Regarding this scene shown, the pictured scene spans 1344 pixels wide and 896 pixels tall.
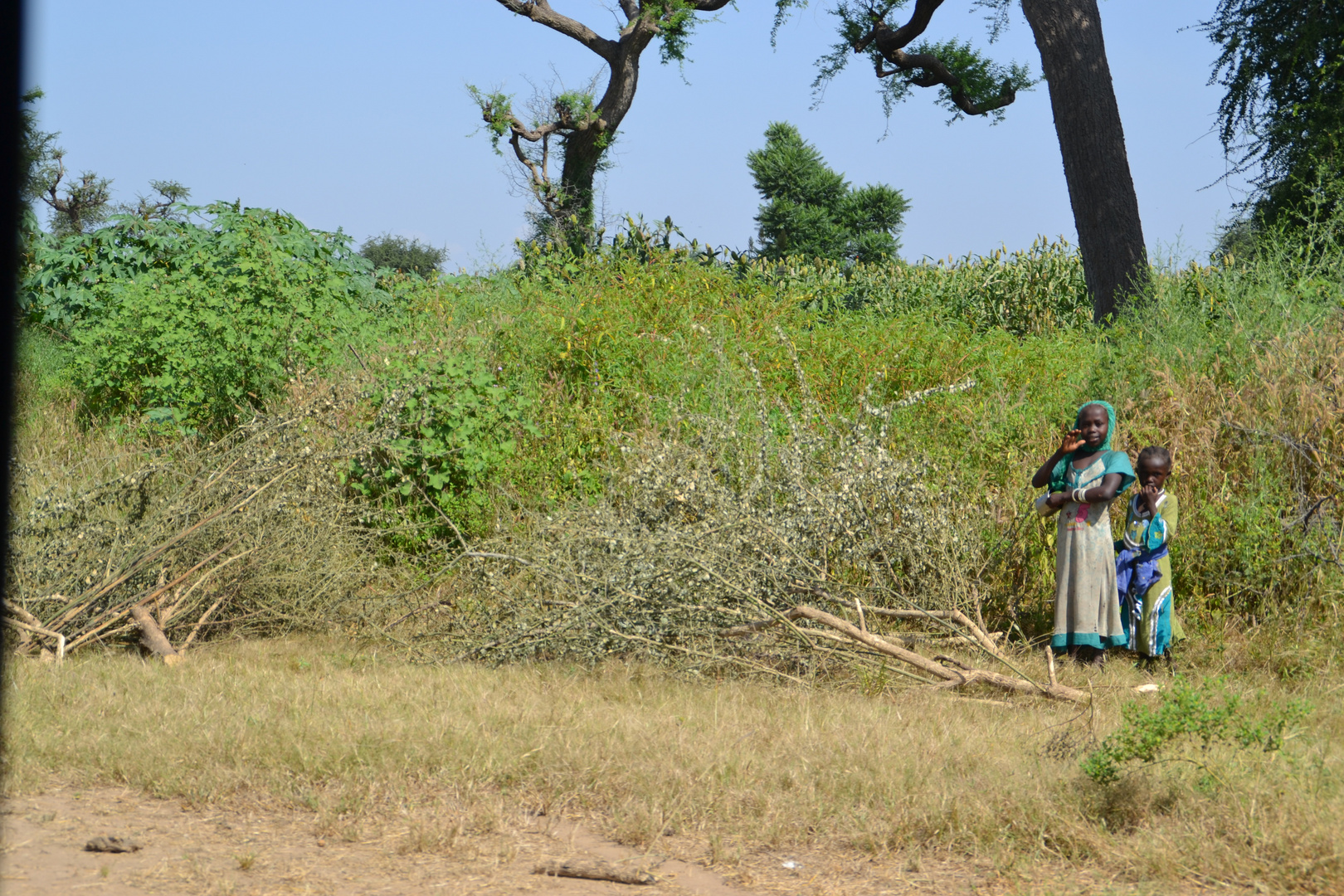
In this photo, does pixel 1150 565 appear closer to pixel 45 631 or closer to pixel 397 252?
pixel 45 631

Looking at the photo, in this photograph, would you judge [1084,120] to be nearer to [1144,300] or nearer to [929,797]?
[1144,300]

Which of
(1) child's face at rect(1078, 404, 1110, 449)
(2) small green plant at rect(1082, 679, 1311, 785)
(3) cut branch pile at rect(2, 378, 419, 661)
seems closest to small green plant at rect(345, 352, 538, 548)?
(3) cut branch pile at rect(2, 378, 419, 661)

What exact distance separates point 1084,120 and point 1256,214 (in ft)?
16.9

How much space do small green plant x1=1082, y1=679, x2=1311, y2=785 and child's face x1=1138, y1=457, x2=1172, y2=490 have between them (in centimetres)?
183

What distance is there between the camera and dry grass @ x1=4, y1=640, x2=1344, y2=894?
11.1ft

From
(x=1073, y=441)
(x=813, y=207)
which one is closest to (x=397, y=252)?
(x=813, y=207)

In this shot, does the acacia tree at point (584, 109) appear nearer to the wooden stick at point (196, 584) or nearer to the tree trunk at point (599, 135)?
the tree trunk at point (599, 135)

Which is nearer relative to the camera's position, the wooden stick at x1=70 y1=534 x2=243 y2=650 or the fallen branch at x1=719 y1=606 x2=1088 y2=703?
the fallen branch at x1=719 y1=606 x2=1088 y2=703

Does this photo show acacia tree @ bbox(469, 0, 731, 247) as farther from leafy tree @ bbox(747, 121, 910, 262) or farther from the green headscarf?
leafy tree @ bbox(747, 121, 910, 262)

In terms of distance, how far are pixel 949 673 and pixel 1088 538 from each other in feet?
3.93

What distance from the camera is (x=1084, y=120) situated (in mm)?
11305

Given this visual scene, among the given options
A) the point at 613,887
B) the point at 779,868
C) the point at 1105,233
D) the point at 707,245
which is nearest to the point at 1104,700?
the point at 779,868

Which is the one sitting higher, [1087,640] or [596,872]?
[1087,640]

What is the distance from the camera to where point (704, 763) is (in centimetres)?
396
